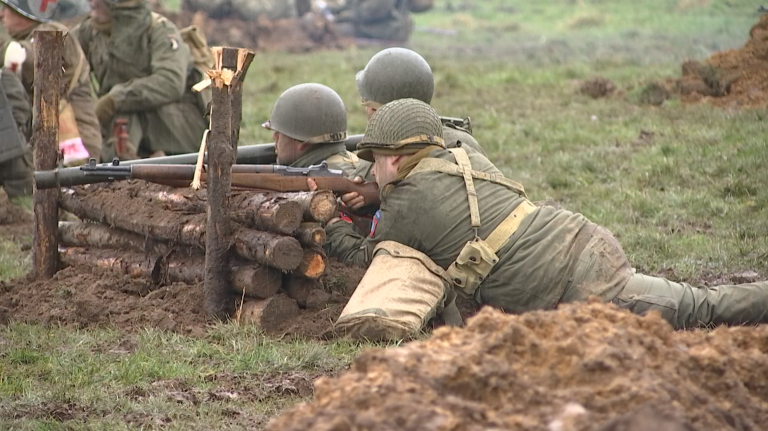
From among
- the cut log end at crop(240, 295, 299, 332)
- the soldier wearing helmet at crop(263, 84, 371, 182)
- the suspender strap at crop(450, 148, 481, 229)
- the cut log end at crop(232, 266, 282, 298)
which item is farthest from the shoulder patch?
the suspender strap at crop(450, 148, 481, 229)

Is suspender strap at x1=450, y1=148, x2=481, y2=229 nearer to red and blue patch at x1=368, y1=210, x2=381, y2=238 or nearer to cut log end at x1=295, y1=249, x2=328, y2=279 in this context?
red and blue patch at x1=368, y1=210, x2=381, y2=238

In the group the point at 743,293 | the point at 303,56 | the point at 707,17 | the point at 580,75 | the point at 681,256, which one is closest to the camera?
the point at 743,293

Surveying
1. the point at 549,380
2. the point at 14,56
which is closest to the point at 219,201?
the point at 549,380

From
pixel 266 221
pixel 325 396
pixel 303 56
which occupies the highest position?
pixel 325 396

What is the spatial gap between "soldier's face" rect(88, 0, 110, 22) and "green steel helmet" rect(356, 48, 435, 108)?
4.54 meters

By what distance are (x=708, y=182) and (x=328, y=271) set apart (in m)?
4.35

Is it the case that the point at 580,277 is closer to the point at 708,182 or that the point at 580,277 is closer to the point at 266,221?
the point at 266,221

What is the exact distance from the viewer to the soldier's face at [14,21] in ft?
35.5

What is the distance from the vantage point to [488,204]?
6.24 metres

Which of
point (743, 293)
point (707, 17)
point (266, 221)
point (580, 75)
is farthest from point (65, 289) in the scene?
point (707, 17)

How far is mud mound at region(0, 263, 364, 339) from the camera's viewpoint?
632 centimetres

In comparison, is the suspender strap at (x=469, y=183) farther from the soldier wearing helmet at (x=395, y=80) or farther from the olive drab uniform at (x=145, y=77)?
the olive drab uniform at (x=145, y=77)

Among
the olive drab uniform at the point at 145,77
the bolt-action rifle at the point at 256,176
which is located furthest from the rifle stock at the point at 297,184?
the olive drab uniform at the point at 145,77

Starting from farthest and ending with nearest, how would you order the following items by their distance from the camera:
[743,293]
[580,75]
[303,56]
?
[303,56], [580,75], [743,293]
